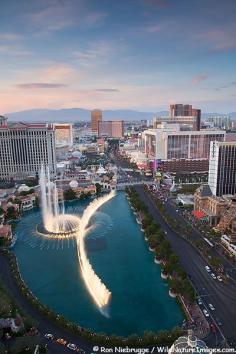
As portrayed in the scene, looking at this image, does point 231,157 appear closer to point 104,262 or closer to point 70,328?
point 104,262

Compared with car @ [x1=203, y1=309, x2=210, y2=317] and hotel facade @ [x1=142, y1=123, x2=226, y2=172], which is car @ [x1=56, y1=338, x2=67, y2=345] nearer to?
car @ [x1=203, y1=309, x2=210, y2=317]

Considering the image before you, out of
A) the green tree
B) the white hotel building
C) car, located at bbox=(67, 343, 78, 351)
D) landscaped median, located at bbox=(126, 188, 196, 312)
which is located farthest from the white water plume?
the white hotel building

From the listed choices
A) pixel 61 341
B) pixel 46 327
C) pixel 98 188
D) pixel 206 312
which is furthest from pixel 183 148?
pixel 61 341

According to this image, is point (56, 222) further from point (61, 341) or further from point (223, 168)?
point (223, 168)

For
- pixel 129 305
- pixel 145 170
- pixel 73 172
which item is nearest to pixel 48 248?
pixel 129 305

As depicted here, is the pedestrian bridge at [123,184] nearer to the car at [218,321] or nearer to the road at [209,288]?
the road at [209,288]

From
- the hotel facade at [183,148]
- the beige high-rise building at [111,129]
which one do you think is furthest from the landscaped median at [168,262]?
the beige high-rise building at [111,129]

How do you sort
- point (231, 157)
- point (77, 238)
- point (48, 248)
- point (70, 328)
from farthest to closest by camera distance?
1. point (231, 157)
2. point (77, 238)
3. point (48, 248)
4. point (70, 328)
